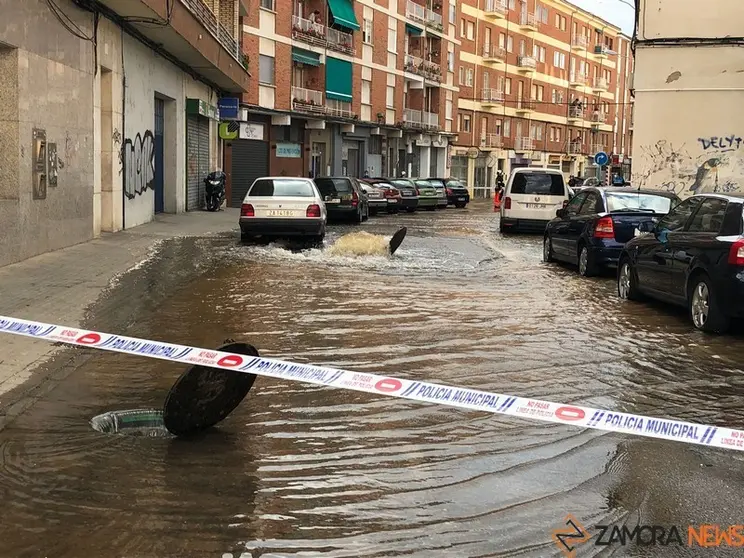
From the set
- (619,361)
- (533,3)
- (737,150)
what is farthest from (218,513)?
(533,3)

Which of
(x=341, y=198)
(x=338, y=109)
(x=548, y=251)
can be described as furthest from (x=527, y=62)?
(x=548, y=251)

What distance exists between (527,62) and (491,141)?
8.16m

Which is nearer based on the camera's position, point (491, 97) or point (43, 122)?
point (43, 122)

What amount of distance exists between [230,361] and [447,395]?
4.48ft

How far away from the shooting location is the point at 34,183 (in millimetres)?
13734

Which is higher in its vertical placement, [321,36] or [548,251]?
[321,36]

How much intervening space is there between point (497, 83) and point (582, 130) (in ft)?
62.8

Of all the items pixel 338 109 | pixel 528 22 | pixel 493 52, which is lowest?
pixel 338 109

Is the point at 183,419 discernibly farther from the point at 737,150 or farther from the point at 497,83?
the point at 497,83

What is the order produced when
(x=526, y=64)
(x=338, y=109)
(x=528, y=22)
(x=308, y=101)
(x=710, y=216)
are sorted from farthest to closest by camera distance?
(x=528, y=22)
(x=526, y=64)
(x=338, y=109)
(x=308, y=101)
(x=710, y=216)

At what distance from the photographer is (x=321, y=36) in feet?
155

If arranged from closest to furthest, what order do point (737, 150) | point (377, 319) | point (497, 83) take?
point (377, 319) < point (737, 150) < point (497, 83)

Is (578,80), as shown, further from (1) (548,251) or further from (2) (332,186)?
(1) (548,251)

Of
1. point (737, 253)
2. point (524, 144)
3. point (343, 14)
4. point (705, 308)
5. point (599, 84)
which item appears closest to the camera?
point (737, 253)
